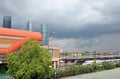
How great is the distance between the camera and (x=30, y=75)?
44.6m

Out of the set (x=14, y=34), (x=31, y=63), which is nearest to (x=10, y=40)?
(x=14, y=34)

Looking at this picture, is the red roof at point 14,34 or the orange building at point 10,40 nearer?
the orange building at point 10,40

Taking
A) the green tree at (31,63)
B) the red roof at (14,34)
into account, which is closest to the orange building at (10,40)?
the red roof at (14,34)

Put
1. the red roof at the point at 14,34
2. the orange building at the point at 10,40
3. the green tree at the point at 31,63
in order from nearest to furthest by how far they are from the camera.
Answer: the green tree at the point at 31,63 → the orange building at the point at 10,40 → the red roof at the point at 14,34

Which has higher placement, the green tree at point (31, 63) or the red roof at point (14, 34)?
the red roof at point (14, 34)

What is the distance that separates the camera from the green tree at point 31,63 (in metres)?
44.5

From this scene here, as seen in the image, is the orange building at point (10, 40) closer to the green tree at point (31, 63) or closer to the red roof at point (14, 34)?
the red roof at point (14, 34)

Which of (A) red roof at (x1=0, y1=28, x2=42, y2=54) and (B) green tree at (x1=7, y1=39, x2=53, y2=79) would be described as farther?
(A) red roof at (x1=0, y1=28, x2=42, y2=54)

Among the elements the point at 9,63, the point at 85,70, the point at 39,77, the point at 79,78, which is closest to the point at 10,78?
the point at 9,63

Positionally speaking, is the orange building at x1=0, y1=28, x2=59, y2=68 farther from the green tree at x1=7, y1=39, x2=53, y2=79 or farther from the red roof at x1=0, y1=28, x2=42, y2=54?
the green tree at x1=7, y1=39, x2=53, y2=79

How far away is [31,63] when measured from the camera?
44719 mm

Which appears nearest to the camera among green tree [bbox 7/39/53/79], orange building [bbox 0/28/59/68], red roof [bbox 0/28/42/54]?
green tree [bbox 7/39/53/79]

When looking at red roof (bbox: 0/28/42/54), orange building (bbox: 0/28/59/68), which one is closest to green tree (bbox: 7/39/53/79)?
orange building (bbox: 0/28/59/68)

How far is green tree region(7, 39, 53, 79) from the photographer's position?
44469 millimetres
